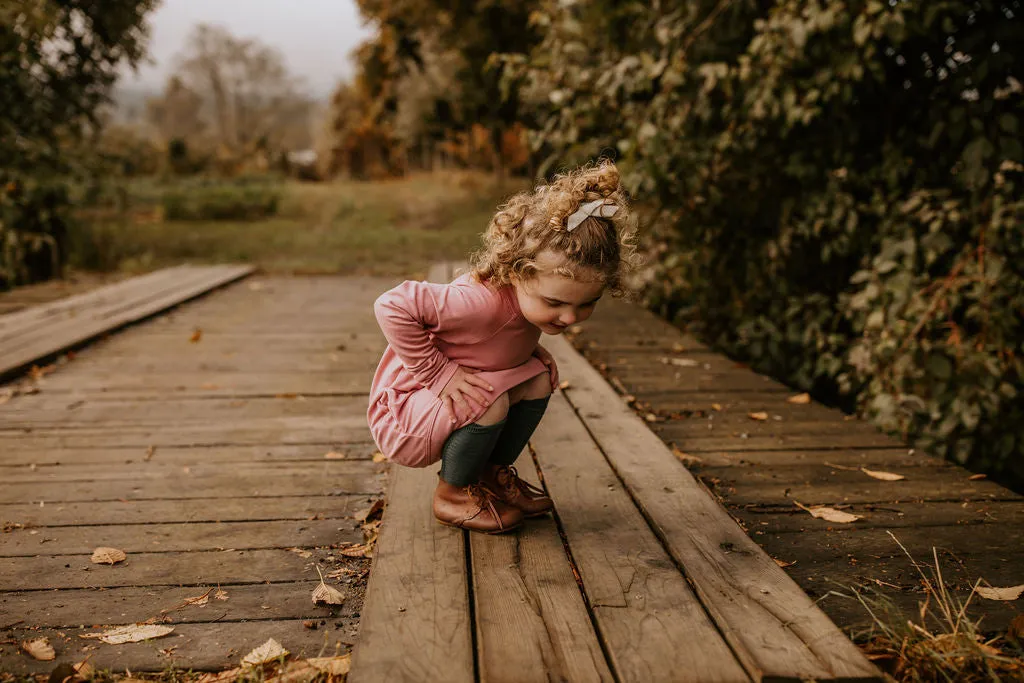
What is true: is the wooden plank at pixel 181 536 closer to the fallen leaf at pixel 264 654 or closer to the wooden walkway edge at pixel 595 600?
the wooden walkway edge at pixel 595 600

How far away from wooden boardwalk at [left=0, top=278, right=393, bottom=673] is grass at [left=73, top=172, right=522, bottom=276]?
174 inches

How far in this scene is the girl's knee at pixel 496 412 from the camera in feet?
6.43

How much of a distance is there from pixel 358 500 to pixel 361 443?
54cm

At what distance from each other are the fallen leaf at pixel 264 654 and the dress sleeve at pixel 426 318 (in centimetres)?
67

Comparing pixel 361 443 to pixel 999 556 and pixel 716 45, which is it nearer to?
pixel 999 556

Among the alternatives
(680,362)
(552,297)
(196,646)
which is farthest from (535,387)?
(680,362)

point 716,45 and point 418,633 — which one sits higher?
point 716,45

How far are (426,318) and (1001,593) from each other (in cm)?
154

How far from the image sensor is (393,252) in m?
10.8

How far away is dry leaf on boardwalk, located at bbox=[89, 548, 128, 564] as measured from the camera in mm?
2100

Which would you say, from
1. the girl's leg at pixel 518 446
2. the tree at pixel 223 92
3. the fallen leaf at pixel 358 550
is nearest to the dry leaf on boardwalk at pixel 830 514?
the girl's leg at pixel 518 446

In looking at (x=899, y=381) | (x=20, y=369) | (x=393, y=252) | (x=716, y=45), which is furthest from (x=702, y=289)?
(x=393, y=252)

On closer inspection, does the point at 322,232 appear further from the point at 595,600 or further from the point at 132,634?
the point at 595,600

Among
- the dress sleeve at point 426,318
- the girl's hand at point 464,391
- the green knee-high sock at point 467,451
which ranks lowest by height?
the green knee-high sock at point 467,451
